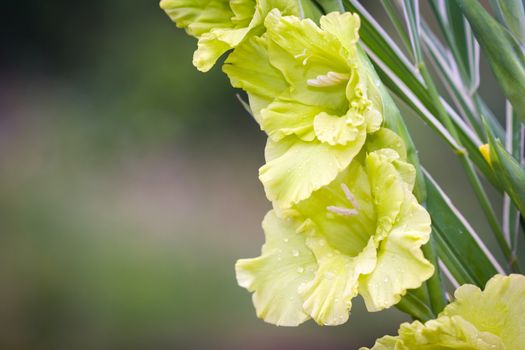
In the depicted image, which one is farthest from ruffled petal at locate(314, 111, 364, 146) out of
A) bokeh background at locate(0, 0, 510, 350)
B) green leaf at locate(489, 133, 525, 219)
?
bokeh background at locate(0, 0, 510, 350)

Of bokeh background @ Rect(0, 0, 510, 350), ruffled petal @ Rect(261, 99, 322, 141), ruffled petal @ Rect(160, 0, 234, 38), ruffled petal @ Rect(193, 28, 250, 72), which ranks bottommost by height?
bokeh background @ Rect(0, 0, 510, 350)

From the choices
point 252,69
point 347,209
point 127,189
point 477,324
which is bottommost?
point 127,189

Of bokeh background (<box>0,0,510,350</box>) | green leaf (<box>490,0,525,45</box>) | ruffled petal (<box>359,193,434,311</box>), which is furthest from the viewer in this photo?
bokeh background (<box>0,0,510,350</box>)

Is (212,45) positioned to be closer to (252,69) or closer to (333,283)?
(252,69)

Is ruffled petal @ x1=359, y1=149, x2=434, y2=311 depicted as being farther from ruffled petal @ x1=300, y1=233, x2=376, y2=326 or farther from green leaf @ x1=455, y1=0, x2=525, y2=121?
green leaf @ x1=455, y1=0, x2=525, y2=121

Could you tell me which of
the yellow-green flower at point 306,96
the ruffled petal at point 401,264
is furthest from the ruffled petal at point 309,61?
the ruffled petal at point 401,264

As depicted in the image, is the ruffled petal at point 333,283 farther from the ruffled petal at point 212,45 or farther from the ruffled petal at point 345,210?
the ruffled petal at point 212,45

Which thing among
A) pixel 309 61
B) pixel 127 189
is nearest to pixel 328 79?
pixel 309 61
